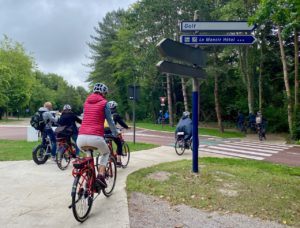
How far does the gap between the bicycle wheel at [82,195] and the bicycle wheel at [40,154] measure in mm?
4686

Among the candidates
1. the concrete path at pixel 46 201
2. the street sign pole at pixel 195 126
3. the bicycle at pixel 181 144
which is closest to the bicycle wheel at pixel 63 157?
the concrete path at pixel 46 201

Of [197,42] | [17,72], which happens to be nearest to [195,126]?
[197,42]

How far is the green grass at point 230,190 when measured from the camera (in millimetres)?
4891

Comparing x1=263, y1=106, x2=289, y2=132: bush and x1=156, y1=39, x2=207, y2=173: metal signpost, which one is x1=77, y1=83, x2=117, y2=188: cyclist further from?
x1=263, y1=106, x2=289, y2=132: bush

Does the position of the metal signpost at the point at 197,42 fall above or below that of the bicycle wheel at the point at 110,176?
above

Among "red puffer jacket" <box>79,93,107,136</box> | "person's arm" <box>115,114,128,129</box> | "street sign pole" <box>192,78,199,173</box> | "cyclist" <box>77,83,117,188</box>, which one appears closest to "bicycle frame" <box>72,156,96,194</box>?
"cyclist" <box>77,83,117,188</box>

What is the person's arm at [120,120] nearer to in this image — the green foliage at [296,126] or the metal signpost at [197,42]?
the metal signpost at [197,42]

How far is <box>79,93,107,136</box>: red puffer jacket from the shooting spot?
15.9 ft

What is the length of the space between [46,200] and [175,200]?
2151 millimetres

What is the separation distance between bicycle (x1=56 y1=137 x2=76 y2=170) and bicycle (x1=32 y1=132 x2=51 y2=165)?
937 mm

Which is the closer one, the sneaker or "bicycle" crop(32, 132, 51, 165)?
the sneaker

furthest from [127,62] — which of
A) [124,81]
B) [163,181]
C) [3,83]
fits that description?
[163,181]

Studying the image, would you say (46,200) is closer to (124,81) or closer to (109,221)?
(109,221)

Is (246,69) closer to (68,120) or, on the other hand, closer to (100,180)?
(68,120)
